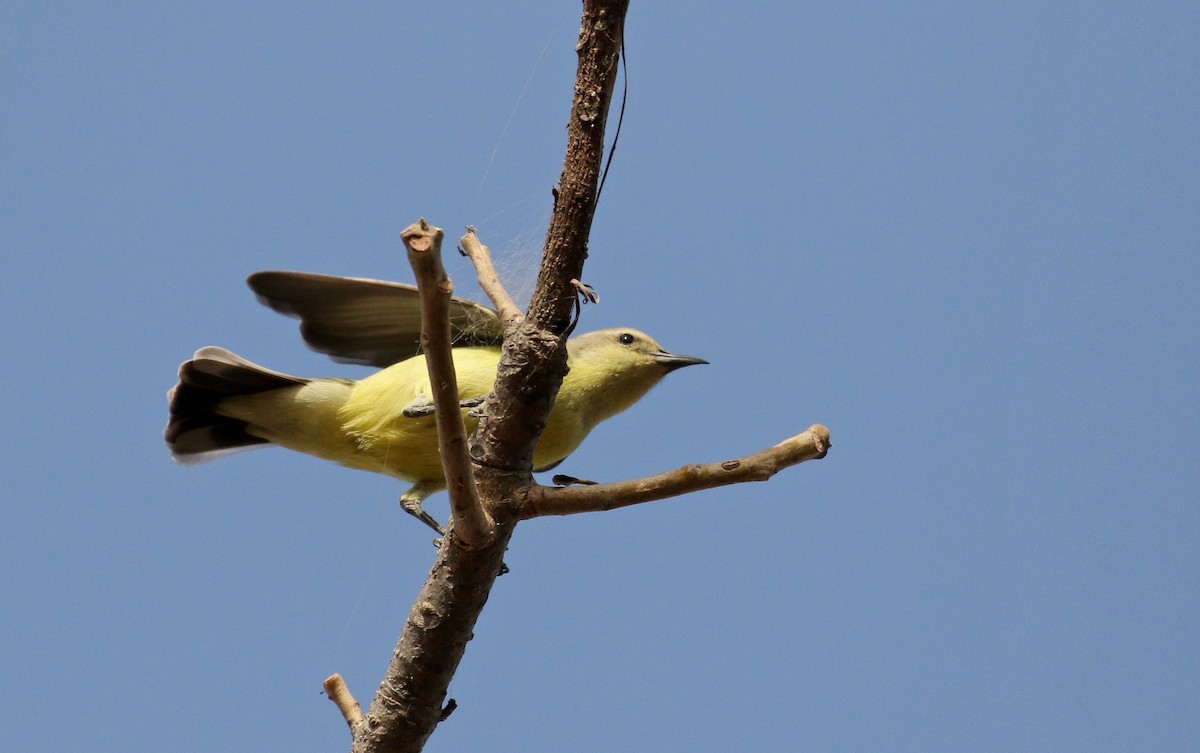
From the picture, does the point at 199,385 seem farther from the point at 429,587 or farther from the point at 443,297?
the point at 443,297

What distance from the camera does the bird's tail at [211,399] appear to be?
5219 millimetres

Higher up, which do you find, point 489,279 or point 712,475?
point 489,279

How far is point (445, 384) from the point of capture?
122 inches

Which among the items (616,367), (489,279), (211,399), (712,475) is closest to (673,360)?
(616,367)

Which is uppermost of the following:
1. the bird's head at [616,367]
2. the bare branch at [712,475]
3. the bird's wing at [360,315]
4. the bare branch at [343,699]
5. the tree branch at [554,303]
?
the bird's wing at [360,315]

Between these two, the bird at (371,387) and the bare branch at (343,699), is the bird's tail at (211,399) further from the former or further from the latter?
the bare branch at (343,699)

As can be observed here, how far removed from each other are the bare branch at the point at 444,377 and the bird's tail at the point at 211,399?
192 cm

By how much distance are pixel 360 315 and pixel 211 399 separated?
2.72 feet

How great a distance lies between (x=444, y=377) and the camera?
309cm

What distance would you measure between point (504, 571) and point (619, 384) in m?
1.11

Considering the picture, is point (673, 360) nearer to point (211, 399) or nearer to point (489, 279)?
point (489, 279)

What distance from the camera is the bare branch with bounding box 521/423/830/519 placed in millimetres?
3666

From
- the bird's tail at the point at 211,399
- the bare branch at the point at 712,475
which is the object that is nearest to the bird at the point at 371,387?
the bird's tail at the point at 211,399

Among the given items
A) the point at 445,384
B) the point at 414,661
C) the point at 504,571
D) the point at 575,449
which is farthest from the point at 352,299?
the point at 445,384
